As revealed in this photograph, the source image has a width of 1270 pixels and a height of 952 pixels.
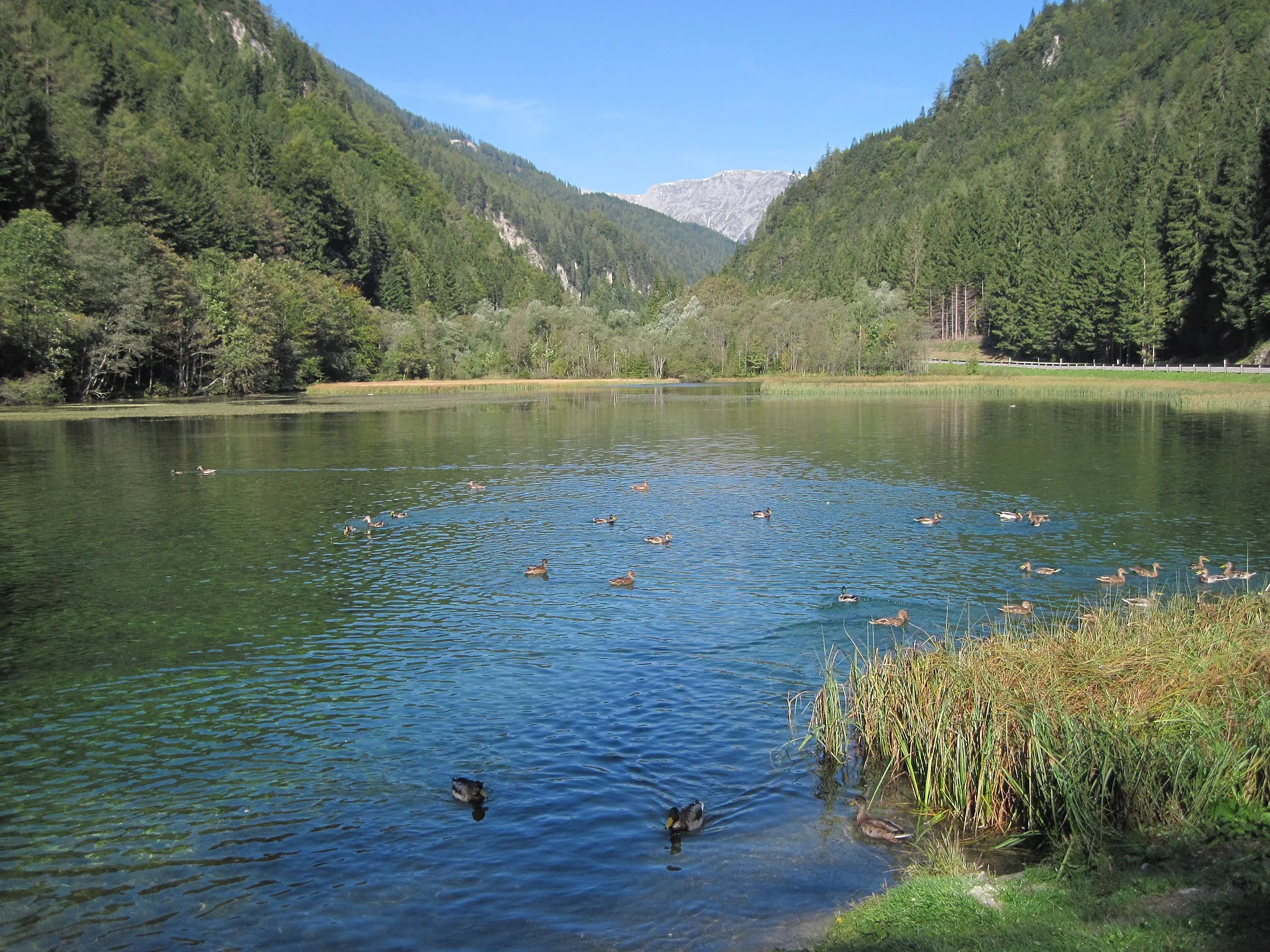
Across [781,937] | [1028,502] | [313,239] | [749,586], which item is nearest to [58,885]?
[781,937]

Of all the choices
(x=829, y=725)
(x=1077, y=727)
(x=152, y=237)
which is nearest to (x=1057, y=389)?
(x=829, y=725)

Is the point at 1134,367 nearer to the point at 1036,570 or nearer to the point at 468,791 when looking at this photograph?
the point at 1036,570

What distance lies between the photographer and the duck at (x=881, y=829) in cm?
1242

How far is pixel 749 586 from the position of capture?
85.9 ft

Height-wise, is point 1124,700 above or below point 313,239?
below

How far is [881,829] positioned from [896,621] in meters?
9.26

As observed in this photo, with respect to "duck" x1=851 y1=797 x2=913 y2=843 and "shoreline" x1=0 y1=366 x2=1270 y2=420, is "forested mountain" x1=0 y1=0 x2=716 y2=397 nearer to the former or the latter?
"shoreline" x1=0 y1=366 x2=1270 y2=420

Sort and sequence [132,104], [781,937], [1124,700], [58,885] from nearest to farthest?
[781,937], [58,885], [1124,700], [132,104]

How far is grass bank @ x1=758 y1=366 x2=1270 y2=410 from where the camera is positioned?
268 ft

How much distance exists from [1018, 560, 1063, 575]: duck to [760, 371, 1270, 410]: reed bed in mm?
60649

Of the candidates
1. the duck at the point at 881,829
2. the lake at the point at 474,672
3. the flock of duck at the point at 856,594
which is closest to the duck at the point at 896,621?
the flock of duck at the point at 856,594

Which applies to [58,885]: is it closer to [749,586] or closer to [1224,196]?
[749,586]

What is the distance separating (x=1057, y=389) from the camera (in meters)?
104

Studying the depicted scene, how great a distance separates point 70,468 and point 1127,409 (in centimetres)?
7648
